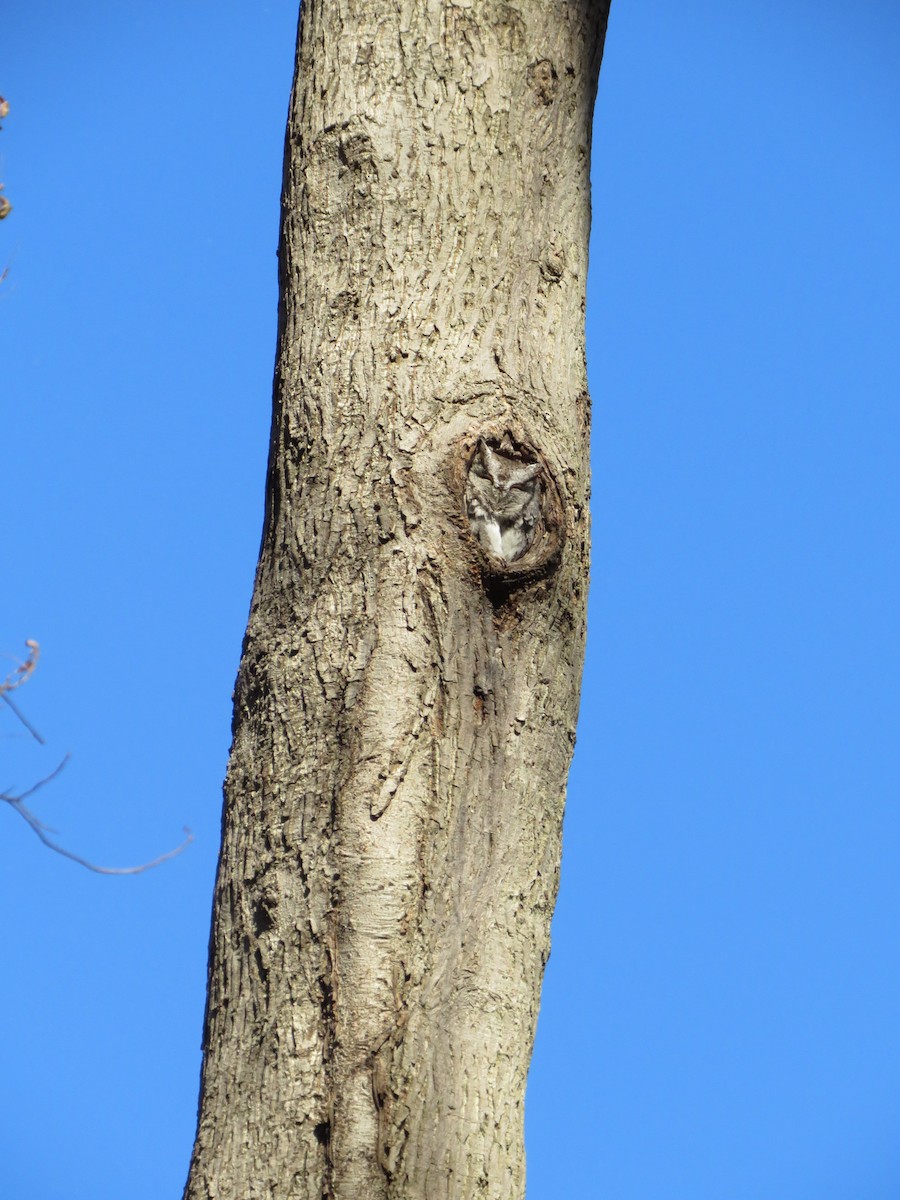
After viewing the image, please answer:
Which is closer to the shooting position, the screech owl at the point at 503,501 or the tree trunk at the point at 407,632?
the tree trunk at the point at 407,632

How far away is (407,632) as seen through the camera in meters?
1.63

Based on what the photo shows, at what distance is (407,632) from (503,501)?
0.81 ft

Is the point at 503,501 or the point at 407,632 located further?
the point at 503,501

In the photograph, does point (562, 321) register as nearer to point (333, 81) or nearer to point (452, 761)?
point (333, 81)

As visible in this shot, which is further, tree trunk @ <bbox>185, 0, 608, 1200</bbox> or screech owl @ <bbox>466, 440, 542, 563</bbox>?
screech owl @ <bbox>466, 440, 542, 563</bbox>

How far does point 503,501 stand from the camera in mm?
1751

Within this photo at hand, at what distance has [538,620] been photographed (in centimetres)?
172

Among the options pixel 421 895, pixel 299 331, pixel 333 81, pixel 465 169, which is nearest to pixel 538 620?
pixel 421 895

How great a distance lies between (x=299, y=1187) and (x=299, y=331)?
42.8 inches

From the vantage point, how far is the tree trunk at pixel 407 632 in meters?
1.51

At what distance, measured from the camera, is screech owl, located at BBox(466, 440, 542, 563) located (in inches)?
67.7

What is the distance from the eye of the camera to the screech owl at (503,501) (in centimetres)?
172

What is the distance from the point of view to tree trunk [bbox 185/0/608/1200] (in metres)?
1.51

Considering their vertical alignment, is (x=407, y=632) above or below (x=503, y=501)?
below
